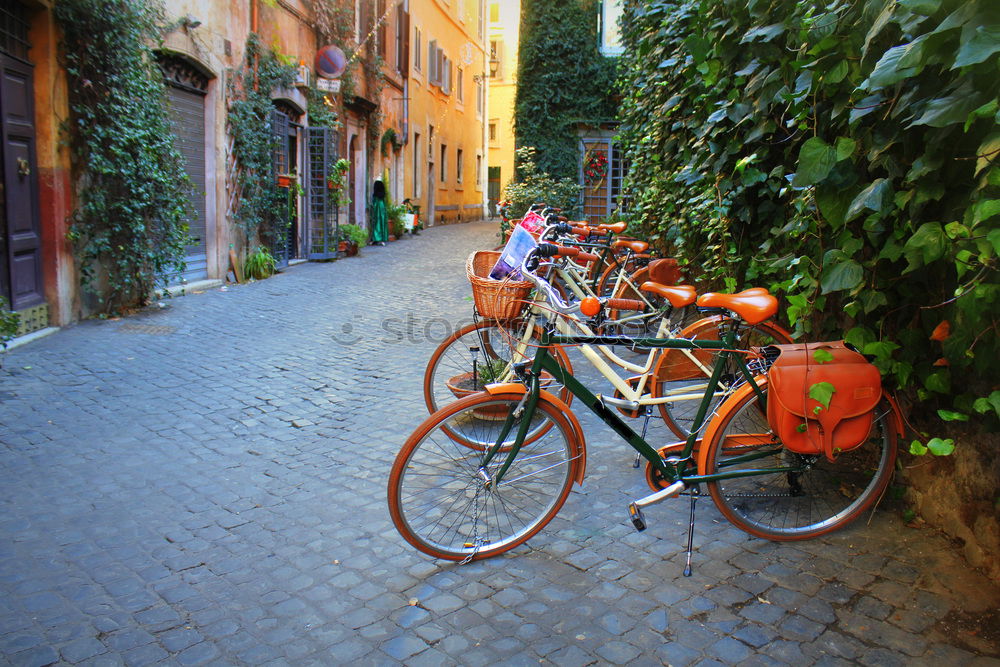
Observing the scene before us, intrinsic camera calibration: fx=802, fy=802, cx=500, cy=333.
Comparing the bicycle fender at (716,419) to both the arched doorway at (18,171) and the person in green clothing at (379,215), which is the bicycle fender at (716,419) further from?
the person in green clothing at (379,215)

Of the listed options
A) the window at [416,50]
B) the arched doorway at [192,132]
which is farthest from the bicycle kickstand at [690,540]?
the window at [416,50]

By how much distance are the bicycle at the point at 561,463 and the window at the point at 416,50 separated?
2207 cm

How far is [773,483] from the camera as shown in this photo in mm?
3477

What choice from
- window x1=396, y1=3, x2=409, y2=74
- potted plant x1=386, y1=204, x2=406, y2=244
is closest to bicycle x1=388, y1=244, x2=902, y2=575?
potted plant x1=386, y1=204, x2=406, y2=244

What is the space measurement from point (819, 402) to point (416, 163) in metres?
22.5

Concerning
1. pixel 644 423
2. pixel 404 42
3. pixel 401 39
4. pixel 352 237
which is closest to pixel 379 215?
pixel 352 237

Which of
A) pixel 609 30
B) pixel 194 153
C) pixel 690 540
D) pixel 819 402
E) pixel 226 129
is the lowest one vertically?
pixel 690 540

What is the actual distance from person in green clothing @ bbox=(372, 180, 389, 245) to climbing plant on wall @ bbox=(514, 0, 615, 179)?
14.0 ft

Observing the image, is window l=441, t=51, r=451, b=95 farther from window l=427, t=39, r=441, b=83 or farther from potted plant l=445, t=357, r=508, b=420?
potted plant l=445, t=357, r=508, b=420

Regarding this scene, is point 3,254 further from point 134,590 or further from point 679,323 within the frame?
point 679,323

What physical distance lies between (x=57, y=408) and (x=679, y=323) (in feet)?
12.8

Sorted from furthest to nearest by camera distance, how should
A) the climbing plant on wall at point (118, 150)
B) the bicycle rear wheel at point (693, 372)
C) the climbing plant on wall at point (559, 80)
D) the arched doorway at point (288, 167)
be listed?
the climbing plant on wall at point (559, 80)
the arched doorway at point (288, 167)
the climbing plant on wall at point (118, 150)
the bicycle rear wheel at point (693, 372)

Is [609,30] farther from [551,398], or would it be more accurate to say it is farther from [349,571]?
[349,571]

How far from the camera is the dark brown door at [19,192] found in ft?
22.3
